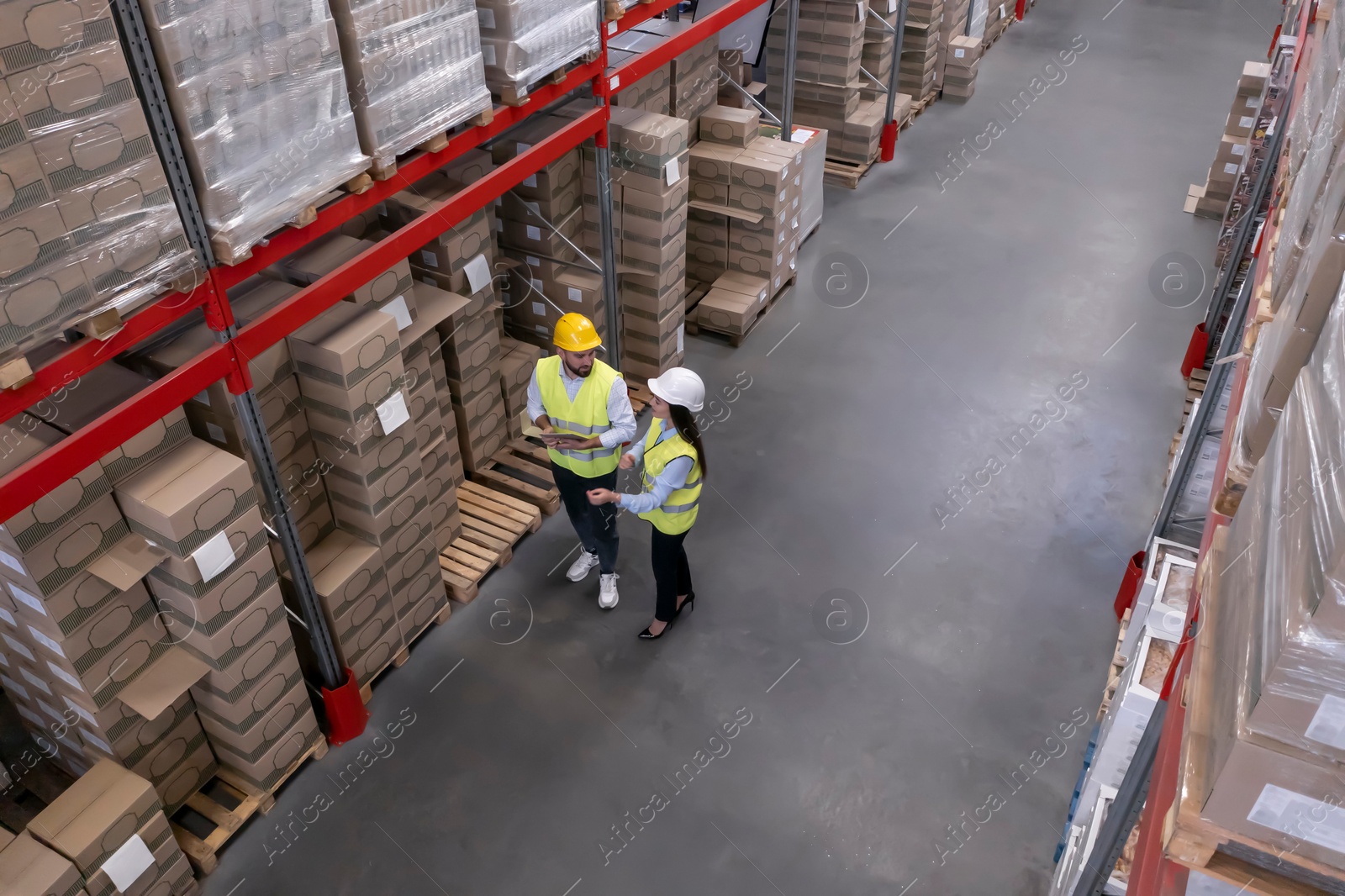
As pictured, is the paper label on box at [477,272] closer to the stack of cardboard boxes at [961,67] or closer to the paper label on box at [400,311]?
the paper label on box at [400,311]

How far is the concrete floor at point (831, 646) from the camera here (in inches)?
197

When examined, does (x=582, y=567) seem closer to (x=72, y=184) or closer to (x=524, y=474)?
(x=524, y=474)

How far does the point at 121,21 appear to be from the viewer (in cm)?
345

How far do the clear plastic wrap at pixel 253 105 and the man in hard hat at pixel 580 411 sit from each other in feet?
4.95

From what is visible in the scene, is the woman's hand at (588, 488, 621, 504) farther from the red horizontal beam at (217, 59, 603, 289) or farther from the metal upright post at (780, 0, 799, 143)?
the metal upright post at (780, 0, 799, 143)

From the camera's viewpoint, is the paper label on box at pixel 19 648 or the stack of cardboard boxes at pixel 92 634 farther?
the paper label on box at pixel 19 648

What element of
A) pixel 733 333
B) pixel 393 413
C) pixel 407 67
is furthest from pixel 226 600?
pixel 733 333

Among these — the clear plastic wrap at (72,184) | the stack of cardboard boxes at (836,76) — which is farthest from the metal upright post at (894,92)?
the clear plastic wrap at (72,184)

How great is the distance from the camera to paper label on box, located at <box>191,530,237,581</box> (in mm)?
4300

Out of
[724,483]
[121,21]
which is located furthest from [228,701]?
[724,483]

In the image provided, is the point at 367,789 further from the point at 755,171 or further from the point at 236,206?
the point at 755,171

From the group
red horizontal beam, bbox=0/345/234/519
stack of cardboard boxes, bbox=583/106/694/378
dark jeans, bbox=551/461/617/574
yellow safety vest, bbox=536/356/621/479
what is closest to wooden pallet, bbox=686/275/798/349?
stack of cardboard boxes, bbox=583/106/694/378

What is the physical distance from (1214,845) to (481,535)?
4.99m

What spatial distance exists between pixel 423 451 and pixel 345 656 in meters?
1.32
